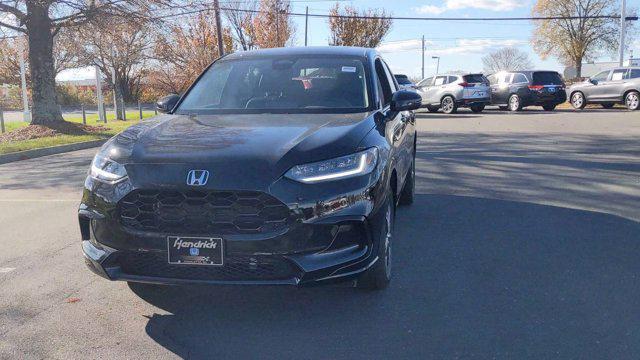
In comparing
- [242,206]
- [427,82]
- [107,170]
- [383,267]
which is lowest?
[383,267]

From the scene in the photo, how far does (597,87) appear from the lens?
81.7ft

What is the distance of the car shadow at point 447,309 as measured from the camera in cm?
322

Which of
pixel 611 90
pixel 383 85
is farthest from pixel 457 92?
pixel 383 85

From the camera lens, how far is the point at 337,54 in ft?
17.0

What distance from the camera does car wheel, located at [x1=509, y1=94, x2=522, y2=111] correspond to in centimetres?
2542

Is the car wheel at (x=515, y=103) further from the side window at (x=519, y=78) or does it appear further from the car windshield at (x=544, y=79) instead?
the car windshield at (x=544, y=79)

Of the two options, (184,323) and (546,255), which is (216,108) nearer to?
(184,323)

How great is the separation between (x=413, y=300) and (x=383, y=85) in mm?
2082

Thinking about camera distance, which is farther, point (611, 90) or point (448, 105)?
point (448, 105)

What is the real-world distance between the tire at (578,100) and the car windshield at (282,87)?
23548 mm

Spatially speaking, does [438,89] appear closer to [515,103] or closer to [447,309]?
[515,103]

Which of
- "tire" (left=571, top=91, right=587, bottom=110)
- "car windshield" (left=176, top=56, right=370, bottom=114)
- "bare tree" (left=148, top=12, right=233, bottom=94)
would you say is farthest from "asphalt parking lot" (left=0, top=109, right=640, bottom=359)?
"bare tree" (left=148, top=12, right=233, bottom=94)

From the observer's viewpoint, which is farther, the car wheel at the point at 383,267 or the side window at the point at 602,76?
the side window at the point at 602,76

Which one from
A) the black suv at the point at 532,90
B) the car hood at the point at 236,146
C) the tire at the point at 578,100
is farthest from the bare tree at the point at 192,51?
the car hood at the point at 236,146
